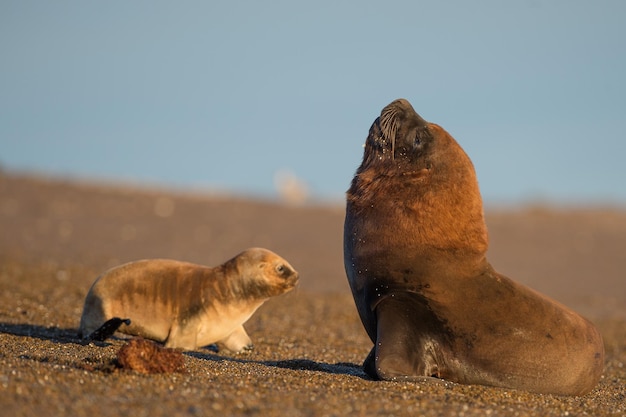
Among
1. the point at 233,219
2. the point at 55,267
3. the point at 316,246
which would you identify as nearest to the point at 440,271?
the point at 55,267

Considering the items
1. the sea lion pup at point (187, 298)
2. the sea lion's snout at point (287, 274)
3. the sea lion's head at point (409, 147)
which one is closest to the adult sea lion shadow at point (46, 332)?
the sea lion pup at point (187, 298)

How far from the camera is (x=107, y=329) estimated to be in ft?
25.1

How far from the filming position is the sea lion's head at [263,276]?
8453 millimetres

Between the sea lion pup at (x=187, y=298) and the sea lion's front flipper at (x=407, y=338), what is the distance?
2.18 m

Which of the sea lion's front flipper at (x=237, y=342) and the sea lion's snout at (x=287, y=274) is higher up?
the sea lion's snout at (x=287, y=274)

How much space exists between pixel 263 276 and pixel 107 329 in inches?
59.9

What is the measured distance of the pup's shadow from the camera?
6917 mm

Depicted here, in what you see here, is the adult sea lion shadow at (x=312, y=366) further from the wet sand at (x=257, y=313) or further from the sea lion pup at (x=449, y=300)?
the sea lion pup at (x=449, y=300)

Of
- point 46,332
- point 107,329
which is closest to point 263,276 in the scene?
point 107,329

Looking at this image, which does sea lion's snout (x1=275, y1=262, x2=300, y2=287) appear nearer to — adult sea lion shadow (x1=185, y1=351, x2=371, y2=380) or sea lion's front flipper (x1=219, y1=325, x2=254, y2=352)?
sea lion's front flipper (x1=219, y1=325, x2=254, y2=352)

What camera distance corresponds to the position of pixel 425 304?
635cm

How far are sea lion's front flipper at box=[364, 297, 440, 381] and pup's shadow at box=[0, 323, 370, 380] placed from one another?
11.3 inches

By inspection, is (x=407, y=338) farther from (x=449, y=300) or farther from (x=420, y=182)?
(x=420, y=182)

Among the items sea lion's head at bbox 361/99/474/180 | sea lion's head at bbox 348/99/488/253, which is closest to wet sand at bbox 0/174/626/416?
sea lion's head at bbox 348/99/488/253
